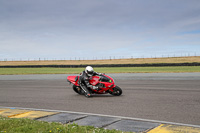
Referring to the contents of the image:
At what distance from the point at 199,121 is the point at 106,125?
7.95 feet

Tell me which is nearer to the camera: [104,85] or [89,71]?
[104,85]

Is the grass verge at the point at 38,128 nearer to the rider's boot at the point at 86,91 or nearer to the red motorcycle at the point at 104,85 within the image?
the rider's boot at the point at 86,91

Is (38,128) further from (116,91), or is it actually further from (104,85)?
(116,91)

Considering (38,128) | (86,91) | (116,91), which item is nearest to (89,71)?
(86,91)

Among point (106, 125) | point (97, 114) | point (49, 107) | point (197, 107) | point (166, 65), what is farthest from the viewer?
point (166, 65)

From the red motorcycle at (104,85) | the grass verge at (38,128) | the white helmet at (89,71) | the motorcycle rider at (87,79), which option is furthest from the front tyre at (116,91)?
the grass verge at (38,128)

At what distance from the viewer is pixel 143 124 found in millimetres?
5863

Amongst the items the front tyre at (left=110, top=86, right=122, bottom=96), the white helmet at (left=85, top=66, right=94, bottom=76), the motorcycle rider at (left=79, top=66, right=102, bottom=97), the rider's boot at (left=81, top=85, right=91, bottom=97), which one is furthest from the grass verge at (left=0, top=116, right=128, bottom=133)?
the front tyre at (left=110, top=86, right=122, bottom=96)

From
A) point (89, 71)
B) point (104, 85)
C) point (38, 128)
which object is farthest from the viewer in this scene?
point (89, 71)

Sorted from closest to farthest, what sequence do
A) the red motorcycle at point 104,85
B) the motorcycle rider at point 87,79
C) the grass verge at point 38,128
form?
1. the grass verge at point 38,128
2. the red motorcycle at point 104,85
3. the motorcycle rider at point 87,79

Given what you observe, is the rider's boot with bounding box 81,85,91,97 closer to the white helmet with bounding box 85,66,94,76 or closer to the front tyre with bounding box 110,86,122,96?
the white helmet with bounding box 85,66,94,76

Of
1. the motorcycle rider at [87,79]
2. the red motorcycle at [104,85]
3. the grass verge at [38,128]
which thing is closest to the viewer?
the grass verge at [38,128]

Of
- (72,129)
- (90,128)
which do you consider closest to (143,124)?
(90,128)

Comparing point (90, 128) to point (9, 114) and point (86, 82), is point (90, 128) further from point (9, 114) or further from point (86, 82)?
point (86, 82)
